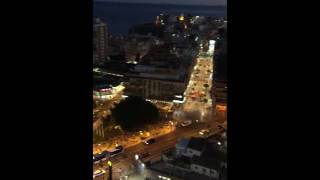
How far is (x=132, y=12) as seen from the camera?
17.2 m

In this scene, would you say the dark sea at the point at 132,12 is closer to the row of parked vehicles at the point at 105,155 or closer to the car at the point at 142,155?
the row of parked vehicles at the point at 105,155

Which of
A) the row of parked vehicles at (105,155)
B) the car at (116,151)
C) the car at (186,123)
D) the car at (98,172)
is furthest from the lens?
the car at (186,123)

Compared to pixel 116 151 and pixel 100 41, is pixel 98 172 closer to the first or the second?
pixel 116 151

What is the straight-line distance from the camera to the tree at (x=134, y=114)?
17.5 ft

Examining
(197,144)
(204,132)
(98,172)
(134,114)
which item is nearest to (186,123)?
(204,132)

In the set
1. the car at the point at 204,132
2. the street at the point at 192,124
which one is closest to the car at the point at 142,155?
the street at the point at 192,124

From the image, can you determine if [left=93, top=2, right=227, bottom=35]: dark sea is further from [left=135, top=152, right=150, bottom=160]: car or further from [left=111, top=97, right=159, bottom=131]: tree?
[left=135, top=152, right=150, bottom=160]: car

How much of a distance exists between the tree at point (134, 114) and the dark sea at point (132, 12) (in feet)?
19.6

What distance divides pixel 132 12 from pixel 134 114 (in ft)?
40.4

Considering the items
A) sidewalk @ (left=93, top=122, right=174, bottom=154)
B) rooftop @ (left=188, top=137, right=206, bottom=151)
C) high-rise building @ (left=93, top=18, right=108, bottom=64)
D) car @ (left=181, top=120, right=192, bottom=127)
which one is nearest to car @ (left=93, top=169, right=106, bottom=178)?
sidewalk @ (left=93, top=122, right=174, bottom=154)
